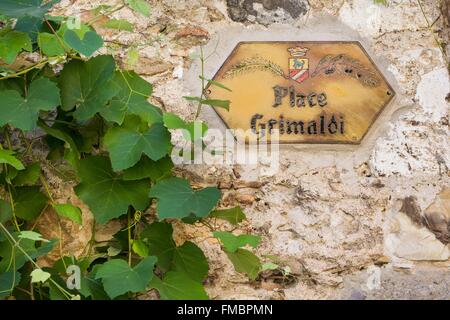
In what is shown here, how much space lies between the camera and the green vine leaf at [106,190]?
1979 mm

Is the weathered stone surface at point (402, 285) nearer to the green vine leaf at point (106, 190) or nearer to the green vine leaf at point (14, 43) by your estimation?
the green vine leaf at point (106, 190)

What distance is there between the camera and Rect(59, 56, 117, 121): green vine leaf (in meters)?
1.99

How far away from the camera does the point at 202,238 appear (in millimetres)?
2107

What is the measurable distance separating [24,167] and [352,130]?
98 centimetres

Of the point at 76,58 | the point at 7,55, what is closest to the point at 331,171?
the point at 76,58

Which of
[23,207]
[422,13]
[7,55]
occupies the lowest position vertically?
[23,207]

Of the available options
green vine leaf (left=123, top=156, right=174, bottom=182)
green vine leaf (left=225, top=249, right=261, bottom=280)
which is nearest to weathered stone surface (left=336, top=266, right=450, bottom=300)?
green vine leaf (left=225, top=249, right=261, bottom=280)

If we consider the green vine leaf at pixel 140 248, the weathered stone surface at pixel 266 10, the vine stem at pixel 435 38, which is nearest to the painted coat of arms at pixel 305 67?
the weathered stone surface at pixel 266 10

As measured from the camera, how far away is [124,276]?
1.80 m

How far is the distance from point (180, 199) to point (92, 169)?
31cm

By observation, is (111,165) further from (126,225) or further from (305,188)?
(305,188)

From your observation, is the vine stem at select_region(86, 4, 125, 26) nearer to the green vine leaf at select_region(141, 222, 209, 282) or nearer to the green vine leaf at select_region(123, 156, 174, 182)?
the green vine leaf at select_region(123, 156, 174, 182)

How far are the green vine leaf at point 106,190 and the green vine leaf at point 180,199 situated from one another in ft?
0.35

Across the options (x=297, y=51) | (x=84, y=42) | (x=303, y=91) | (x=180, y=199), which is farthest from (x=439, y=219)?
(x=84, y=42)
